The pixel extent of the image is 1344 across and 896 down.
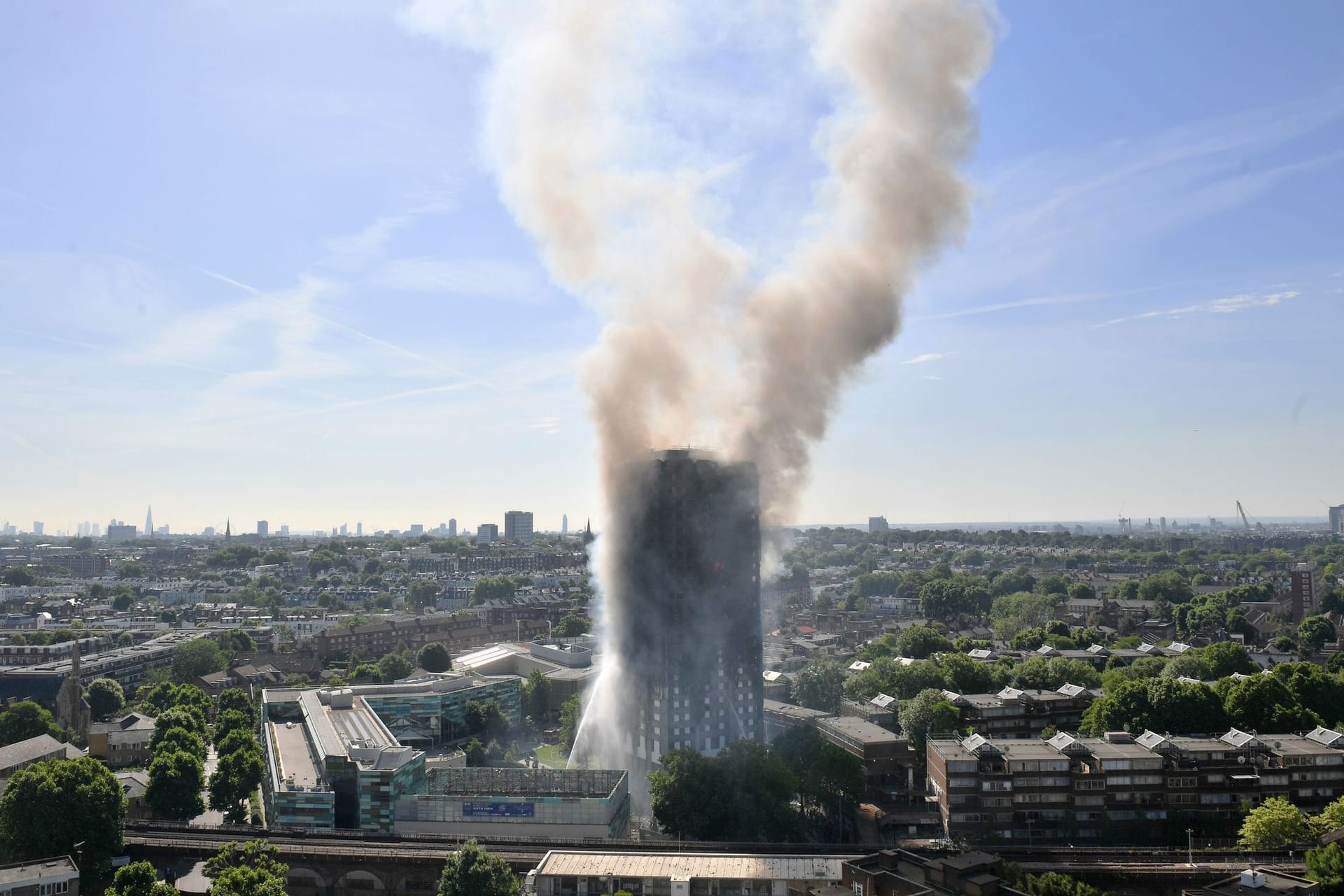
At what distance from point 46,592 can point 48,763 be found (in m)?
151

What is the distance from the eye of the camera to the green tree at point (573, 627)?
120m

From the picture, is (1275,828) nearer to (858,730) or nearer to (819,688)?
(858,730)

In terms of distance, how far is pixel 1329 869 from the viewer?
3509cm

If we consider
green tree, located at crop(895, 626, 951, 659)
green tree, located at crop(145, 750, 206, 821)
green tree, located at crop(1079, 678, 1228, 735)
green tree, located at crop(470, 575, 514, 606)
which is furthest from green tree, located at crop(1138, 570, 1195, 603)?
green tree, located at crop(145, 750, 206, 821)

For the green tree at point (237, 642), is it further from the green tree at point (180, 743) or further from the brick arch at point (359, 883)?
the brick arch at point (359, 883)

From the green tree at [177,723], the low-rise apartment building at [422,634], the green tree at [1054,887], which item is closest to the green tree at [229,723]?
the green tree at [177,723]

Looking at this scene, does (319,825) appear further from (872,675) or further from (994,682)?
(994,682)

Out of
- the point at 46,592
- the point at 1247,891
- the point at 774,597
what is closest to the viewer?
the point at 1247,891

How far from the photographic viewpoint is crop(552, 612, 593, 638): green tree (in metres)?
120

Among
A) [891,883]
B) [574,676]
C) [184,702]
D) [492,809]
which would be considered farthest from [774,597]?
[891,883]

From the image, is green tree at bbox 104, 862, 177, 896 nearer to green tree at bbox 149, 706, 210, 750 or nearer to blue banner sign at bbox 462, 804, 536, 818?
blue banner sign at bbox 462, 804, 536, 818

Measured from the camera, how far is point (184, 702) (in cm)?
7750

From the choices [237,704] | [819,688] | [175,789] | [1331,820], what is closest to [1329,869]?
[1331,820]

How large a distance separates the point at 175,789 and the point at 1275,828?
53636 millimetres
